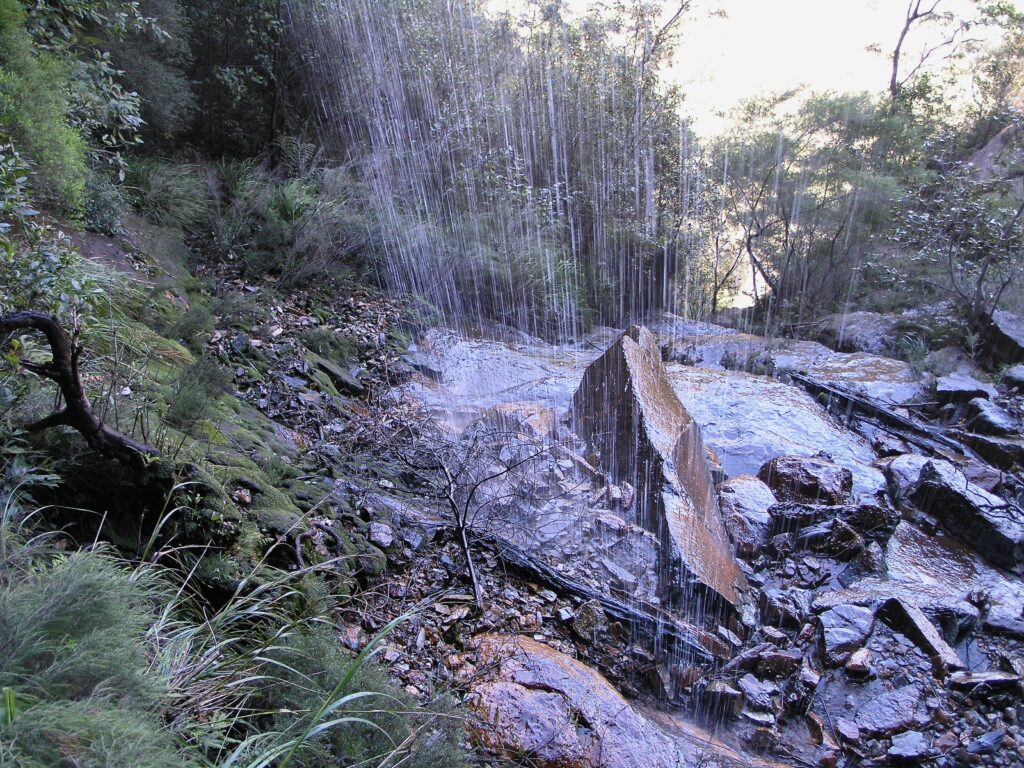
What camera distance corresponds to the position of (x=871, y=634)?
3.66 meters

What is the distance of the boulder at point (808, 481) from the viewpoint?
16.5 ft

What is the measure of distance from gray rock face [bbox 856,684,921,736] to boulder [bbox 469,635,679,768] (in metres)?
1.37

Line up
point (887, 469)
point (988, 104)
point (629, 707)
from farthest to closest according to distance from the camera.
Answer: point (988, 104), point (887, 469), point (629, 707)

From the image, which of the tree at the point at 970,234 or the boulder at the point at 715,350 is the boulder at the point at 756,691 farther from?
the tree at the point at 970,234

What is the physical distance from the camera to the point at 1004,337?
909 centimetres

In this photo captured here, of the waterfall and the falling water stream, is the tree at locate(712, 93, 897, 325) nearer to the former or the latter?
the falling water stream

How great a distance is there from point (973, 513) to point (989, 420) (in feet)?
8.68

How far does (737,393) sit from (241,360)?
5.95 m

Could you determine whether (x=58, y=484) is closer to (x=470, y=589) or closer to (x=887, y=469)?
(x=470, y=589)

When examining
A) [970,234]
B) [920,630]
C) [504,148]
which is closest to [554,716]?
[920,630]

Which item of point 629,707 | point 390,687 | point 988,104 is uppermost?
point 988,104

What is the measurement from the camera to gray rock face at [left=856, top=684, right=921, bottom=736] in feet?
10.1

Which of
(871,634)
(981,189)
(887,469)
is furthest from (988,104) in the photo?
(871,634)

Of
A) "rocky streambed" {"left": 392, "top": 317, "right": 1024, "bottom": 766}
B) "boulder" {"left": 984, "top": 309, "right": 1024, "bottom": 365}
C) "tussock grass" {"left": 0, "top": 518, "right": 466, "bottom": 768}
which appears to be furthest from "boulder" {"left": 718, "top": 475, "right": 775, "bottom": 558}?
"boulder" {"left": 984, "top": 309, "right": 1024, "bottom": 365}
